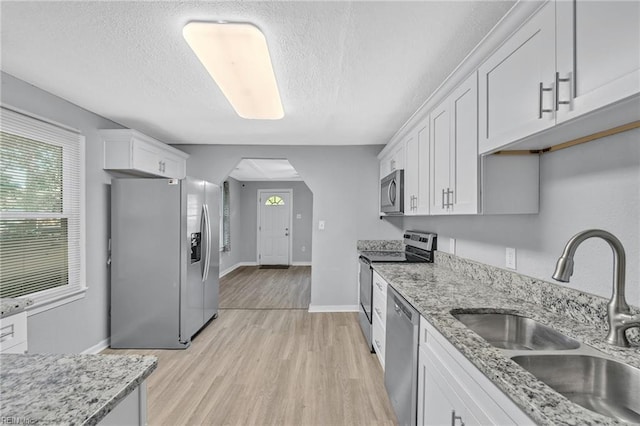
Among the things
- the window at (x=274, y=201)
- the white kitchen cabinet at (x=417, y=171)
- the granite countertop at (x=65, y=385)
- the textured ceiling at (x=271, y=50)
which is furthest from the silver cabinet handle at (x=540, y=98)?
the window at (x=274, y=201)

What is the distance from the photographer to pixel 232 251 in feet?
23.6

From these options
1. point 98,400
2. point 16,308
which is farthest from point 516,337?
point 16,308

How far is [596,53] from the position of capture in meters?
0.87

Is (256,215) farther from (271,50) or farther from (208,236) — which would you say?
(271,50)

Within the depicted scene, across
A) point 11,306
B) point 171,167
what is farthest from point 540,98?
point 171,167

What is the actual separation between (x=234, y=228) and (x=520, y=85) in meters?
6.91

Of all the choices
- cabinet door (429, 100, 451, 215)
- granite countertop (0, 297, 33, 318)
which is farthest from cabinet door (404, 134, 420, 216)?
granite countertop (0, 297, 33, 318)

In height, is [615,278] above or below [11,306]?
above

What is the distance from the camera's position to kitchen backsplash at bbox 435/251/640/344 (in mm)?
1155

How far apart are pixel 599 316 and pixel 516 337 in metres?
0.33

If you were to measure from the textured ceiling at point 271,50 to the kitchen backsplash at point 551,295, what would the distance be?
135 cm

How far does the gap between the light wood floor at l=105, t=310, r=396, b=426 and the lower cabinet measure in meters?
0.77

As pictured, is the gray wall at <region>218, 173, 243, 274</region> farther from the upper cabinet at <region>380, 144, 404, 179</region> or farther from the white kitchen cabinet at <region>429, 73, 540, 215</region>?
the white kitchen cabinet at <region>429, 73, 540, 215</region>

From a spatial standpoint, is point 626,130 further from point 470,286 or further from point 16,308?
point 16,308
